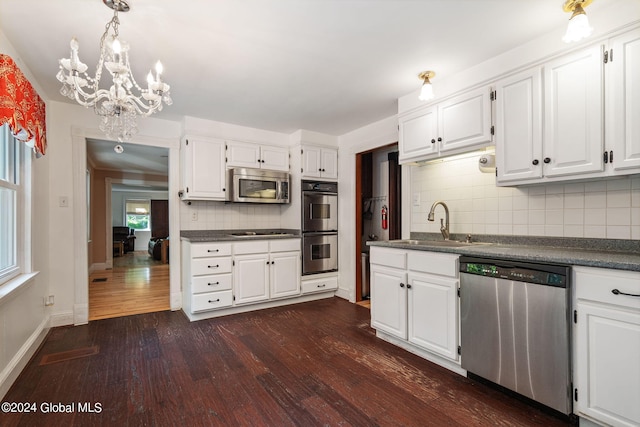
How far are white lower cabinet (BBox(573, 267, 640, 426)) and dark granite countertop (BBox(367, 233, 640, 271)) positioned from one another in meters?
0.05

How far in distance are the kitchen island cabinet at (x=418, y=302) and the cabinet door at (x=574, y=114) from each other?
3.00 feet

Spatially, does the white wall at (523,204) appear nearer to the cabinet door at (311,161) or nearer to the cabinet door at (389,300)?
the cabinet door at (389,300)

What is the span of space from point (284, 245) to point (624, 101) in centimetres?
321

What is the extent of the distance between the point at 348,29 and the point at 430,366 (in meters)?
2.46

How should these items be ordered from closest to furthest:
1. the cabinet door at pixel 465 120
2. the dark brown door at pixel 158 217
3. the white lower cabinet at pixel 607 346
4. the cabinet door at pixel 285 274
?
the white lower cabinet at pixel 607 346, the cabinet door at pixel 465 120, the cabinet door at pixel 285 274, the dark brown door at pixel 158 217

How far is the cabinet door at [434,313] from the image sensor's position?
7.09 ft

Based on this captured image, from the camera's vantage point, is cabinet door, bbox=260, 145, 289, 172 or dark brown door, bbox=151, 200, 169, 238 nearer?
cabinet door, bbox=260, 145, 289, 172

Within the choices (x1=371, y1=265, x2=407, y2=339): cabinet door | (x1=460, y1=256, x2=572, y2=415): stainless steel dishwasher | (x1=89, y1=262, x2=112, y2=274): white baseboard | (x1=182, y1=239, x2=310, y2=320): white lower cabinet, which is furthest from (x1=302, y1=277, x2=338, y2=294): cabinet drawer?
(x1=89, y1=262, x2=112, y2=274): white baseboard

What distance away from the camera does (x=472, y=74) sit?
2400mm

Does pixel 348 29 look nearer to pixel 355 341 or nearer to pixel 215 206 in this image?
pixel 355 341

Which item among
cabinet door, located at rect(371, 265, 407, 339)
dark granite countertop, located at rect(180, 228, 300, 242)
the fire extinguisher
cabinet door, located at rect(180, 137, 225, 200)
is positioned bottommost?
cabinet door, located at rect(371, 265, 407, 339)

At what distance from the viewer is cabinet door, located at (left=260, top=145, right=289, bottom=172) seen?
13.2 feet

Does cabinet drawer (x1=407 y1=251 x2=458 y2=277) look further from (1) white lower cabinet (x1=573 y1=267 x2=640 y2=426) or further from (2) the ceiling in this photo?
(2) the ceiling

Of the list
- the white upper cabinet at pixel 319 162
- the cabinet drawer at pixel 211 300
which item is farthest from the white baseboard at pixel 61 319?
the white upper cabinet at pixel 319 162
